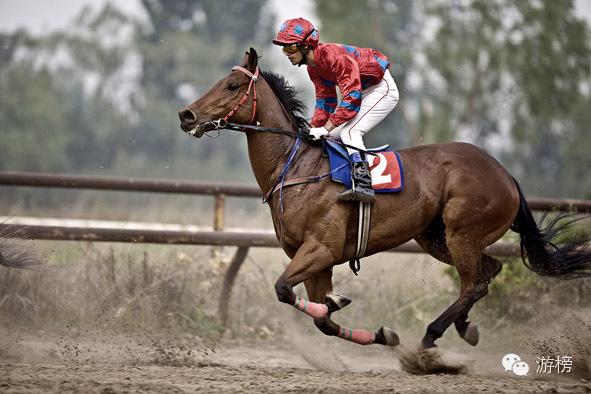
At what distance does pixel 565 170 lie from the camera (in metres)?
34.6

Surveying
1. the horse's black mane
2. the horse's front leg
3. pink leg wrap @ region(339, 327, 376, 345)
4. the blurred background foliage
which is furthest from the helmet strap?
the blurred background foliage

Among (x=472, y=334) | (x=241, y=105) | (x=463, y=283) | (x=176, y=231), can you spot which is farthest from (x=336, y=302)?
(x=176, y=231)

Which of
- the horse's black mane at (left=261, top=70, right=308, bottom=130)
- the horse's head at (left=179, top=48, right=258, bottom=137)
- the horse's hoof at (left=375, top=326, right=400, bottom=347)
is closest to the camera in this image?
the horse's head at (left=179, top=48, right=258, bottom=137)

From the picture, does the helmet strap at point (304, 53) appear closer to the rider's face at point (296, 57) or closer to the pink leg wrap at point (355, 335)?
the rider's face at point (296, 57)

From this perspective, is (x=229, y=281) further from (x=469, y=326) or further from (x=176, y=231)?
(x=469, y=326)

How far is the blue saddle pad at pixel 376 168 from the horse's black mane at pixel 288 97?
14.2 inches

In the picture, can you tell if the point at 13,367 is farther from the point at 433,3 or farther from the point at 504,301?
the point at 433,3

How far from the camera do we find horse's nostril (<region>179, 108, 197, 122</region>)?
20.2 ft

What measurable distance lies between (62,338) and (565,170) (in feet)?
100

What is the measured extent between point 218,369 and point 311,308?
41.4 inches

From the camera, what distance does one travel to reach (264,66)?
38.1 meters

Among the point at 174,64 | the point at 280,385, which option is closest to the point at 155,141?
the point at 174,64

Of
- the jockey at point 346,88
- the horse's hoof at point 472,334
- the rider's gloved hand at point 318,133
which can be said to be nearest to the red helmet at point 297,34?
the jockey at point 346,88

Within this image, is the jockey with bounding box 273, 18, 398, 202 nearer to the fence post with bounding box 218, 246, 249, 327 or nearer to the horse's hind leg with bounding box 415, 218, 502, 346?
the horse's hind leg with bounding box 415, 218, 502, 346
